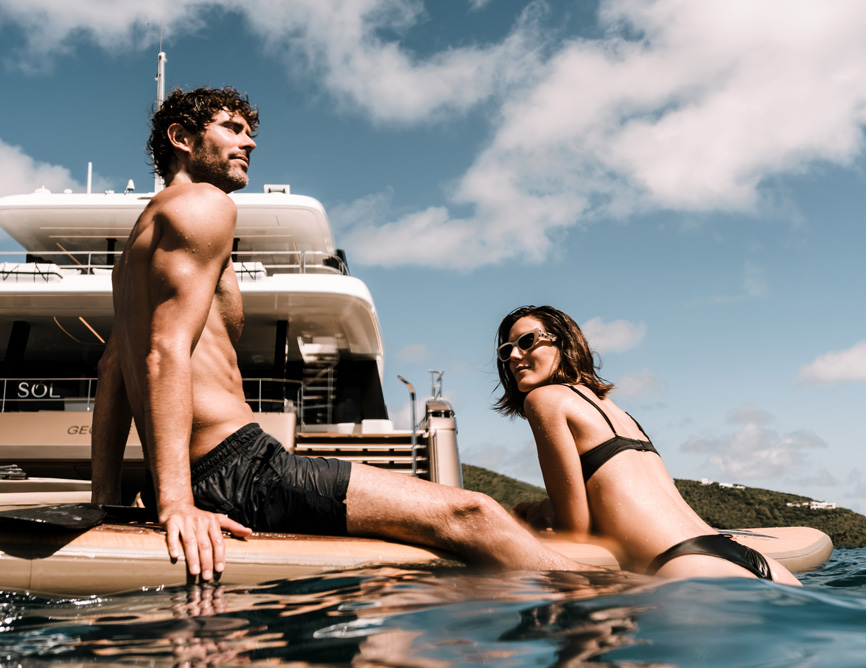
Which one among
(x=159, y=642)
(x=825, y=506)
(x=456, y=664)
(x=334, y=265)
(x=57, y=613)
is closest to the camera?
(x=456, y=664)

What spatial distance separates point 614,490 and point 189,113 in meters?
2.39

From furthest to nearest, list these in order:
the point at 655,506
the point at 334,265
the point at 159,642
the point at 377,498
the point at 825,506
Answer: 1. the point at 334,265
2. the point at 825,506
3. the point at 655,506
4. the point at 377,498
5. the point at 159,642

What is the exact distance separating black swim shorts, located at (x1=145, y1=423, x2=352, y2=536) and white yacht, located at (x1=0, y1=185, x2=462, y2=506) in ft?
21.9

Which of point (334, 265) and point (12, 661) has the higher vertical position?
point (334, 265)

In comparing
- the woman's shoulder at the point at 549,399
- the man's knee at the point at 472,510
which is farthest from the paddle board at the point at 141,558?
the woman's shoulder at the point at 549,399

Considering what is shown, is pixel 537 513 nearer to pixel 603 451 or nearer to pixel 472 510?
pixel 603 451

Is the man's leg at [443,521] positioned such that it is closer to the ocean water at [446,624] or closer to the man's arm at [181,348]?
the ocean water at [446,624]

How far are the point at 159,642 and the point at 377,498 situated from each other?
95 cm

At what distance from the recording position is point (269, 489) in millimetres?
2418

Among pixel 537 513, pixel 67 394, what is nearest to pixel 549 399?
pixel 537 513

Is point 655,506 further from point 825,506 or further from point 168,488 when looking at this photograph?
point 825,506

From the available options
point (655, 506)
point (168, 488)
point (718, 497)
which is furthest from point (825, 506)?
point (168, 488)

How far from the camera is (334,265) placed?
15.4 metres

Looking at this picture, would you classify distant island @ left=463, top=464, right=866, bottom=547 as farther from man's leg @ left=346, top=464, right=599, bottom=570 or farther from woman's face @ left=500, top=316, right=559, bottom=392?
man's leg @ left=346, top=464, right=599, bottom=570
